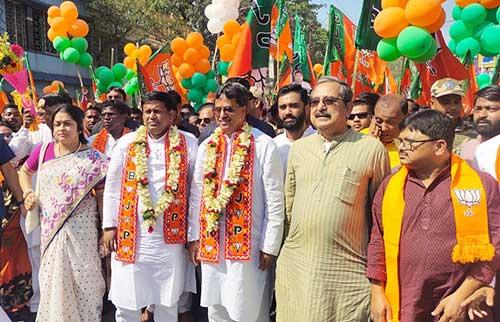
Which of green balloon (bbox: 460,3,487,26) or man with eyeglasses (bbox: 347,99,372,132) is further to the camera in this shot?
green balloon (bbox: 460,3,487,26)

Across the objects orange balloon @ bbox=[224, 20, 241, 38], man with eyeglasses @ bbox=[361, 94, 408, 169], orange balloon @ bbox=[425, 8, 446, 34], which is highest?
orange balloon @ bbox=[224, 20, 241, 38]

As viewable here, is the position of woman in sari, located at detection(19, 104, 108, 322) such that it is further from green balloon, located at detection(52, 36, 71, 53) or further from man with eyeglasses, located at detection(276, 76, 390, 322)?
green balloon, located at detection(52, 36, 71, 53)

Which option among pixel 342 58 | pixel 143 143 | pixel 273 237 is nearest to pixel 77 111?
pixel 143 143

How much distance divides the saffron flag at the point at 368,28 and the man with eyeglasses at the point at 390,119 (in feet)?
9.73

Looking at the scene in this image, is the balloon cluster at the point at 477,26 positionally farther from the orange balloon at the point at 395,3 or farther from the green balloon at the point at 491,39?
the orange balloon at the point at 395,3

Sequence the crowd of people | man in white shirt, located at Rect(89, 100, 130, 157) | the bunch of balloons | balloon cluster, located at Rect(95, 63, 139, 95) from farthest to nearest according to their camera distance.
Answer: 1. balloon cluster, located at Rect(95, 63, 139, 95)
2. the bunch of balloons
3. man in white shirt, located at Rect(89, 100, 130, 157)
4. the crowd of people

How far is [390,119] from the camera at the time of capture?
301 cm

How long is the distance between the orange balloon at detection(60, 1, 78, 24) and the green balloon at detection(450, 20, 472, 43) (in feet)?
23.7

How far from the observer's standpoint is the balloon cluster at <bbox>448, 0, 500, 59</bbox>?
22.7 feet

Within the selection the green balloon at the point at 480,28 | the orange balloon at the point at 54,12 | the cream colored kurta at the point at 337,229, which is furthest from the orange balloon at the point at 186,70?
the cream colored kurta at the point at 337,229

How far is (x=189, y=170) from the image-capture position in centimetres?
343

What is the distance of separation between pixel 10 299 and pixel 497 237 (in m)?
3.98

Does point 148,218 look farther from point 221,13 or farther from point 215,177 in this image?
point 221,13

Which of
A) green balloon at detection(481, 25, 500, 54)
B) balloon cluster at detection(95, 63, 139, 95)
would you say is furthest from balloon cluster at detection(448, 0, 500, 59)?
balloon cluster at detection(95, 63, 139, 95)
